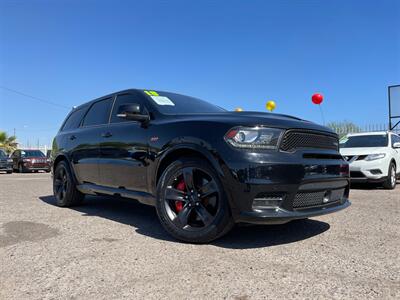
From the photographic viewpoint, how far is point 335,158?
12.9 ft

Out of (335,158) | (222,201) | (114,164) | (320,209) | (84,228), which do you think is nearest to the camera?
(222,201)

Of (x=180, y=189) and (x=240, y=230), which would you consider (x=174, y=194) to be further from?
(x=240, y=230)

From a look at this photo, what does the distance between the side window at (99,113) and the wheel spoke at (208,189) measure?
7.52 feet

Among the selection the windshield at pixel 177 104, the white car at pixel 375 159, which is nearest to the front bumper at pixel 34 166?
the white car at pixel 375 159

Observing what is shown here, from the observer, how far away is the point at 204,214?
348 cm

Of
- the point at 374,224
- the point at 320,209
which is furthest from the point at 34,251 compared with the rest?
the point at 374,224

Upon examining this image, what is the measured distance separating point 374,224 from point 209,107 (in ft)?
8.24

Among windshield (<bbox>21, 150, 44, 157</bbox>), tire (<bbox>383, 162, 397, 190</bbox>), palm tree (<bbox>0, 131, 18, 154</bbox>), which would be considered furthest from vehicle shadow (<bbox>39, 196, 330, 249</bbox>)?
palm tree (<bbox>0, 131, 18, 154</bbox>)

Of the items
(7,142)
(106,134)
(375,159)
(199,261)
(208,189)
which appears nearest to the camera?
(199,261)

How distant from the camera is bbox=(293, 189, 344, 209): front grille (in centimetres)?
338

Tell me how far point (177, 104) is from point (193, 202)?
154 cm

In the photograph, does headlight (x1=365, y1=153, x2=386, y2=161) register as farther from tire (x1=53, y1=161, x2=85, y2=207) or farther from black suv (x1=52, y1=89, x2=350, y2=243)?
tire (x1=53, y1=161, x2=85, y2=207)

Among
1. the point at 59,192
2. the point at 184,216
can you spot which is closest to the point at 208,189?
the point at 184,216

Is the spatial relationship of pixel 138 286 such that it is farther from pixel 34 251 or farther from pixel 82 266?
pixel 34 251
